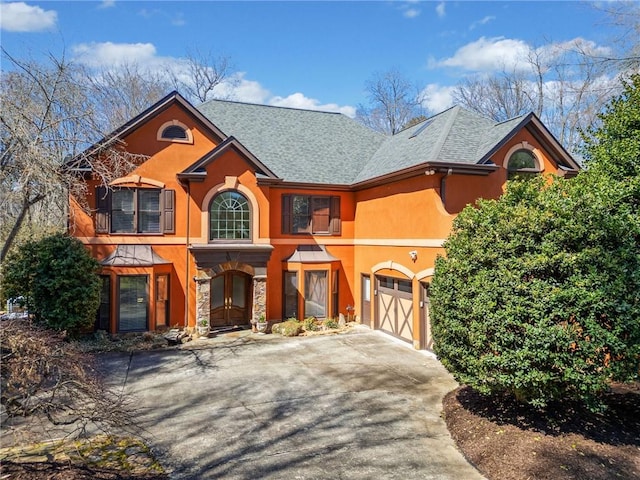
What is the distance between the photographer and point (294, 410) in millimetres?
8094

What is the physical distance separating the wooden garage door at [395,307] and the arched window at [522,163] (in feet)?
16.4

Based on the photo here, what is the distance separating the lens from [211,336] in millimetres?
14227

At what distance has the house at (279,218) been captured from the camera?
12.8 m

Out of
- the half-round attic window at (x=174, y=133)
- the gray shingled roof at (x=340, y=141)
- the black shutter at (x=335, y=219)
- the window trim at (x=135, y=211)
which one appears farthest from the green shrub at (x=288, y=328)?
the half-round attic window at (x=174, y=133)

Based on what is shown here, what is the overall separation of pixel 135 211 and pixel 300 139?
786 centimetres

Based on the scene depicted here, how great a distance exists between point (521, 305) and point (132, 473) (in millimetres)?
6382

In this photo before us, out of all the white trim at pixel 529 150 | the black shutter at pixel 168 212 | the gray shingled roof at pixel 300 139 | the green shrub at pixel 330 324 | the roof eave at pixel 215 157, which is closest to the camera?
the white trim at pixel 529 150

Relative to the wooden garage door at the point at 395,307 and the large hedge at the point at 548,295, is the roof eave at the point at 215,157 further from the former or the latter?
the large hedge at the point at 548,295

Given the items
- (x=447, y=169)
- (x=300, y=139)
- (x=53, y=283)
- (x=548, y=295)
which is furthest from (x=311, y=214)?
(x=548, y=295)

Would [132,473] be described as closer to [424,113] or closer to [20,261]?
[20,261]

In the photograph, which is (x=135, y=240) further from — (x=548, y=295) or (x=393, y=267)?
(x=548, y=295)

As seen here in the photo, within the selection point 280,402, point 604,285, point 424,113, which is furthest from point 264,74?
point 424,113

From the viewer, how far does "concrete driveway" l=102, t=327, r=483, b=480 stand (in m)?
6.06

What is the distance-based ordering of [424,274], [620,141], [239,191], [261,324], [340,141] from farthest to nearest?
[340,141] → [239,191] → [261,324] → [424,274] → [620,141]
